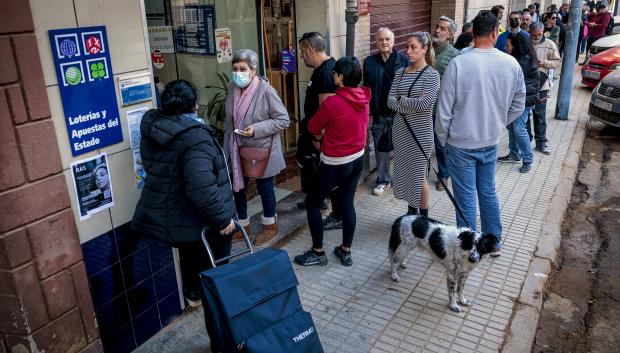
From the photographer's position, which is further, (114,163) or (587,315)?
(587,315)

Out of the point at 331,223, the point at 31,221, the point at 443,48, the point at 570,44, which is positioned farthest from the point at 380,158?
the point at 570,44

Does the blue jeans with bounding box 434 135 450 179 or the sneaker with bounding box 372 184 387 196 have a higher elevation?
the blue jeans with bounding box 434 135 450 179

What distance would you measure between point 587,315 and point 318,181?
2.54 m

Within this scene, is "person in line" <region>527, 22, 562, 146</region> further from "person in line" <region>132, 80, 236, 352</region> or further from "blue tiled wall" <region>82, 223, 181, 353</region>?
"blue tiled wall" <region>82, 223, 181, 353</region>

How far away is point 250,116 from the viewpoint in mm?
4613

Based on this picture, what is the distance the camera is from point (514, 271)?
4.80 m

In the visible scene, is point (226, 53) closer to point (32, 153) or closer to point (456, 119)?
point (456, 119)

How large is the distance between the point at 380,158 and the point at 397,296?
2486mm

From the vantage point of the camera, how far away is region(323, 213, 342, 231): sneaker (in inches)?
221

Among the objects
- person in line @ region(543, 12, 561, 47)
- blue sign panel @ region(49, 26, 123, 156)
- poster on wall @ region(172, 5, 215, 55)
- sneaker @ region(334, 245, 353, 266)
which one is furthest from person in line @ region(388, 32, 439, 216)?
person in line @ region(543, 12, 561, 47)

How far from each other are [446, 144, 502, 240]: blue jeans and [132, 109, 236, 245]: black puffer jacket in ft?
6.95

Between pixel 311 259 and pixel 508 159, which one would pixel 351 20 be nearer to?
pixel 311 259

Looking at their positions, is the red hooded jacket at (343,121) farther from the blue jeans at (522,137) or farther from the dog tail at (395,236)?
the blue jeans at (522,137)

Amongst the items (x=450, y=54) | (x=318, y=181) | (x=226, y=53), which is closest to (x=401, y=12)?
(x=450, y=54)
